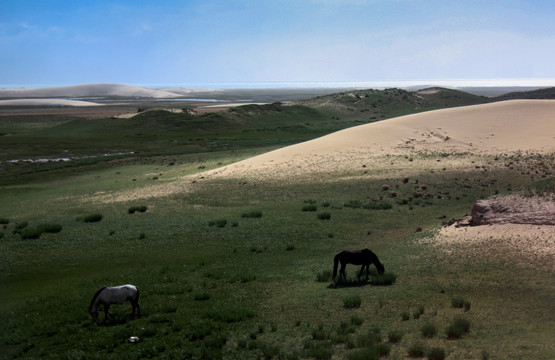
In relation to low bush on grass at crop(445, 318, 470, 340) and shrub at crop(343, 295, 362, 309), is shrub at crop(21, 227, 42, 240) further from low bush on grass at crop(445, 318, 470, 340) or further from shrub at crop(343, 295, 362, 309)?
low bush on grass at crop(445, 318, 470, 340)

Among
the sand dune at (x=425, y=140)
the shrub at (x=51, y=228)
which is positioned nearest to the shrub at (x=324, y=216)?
the sand dune at (x=425, y=140)

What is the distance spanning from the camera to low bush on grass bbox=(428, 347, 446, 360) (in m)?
8.92

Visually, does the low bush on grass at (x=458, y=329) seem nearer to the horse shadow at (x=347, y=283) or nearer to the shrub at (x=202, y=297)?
the horse shadow at (x=347, y=283)

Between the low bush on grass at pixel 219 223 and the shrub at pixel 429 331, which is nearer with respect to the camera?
the shrub at pixel 429 331

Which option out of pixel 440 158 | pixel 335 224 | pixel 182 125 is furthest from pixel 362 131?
pixel 182 125

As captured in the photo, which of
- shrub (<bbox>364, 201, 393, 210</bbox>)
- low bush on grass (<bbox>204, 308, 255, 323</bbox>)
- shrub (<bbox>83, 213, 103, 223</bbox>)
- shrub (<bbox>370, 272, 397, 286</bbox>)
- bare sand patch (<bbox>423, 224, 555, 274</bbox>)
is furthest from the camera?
shrub (<bbox>364, 201, 393, 210</bbox>)

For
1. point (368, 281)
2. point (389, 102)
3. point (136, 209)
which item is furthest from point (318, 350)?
point (389, 102)

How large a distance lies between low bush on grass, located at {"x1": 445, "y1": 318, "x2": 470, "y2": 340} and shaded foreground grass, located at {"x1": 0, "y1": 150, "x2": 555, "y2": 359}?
1.9 inches

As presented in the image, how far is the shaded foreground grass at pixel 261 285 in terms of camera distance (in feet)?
33.8

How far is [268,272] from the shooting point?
52.3 ft

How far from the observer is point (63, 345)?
11039mm

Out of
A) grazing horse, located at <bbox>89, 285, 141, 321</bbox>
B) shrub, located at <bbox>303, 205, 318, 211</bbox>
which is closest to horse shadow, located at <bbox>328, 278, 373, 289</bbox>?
grazing horse, located at <bbox>89, 285, 141, 321</bbox>

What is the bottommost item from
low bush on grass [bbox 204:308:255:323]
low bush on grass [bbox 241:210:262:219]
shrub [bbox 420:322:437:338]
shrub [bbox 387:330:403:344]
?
low bush on grass [bbox 241:210:262:219]

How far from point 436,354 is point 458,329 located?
1.24m
